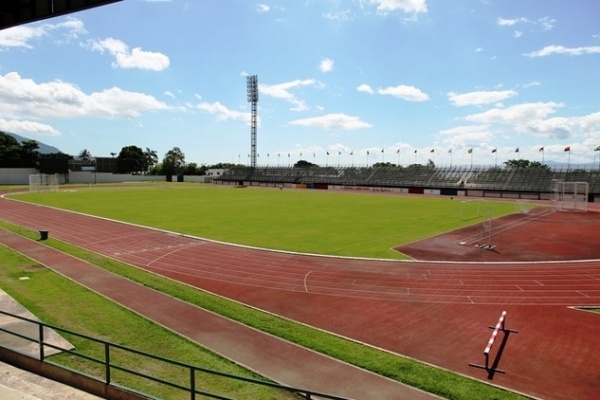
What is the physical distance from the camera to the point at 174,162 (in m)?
163

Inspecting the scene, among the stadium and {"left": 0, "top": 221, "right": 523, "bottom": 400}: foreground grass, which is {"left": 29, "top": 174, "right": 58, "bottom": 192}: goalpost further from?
{"left": 0, "top": 221, "right": 523, "bottom": 400}: foreground grass

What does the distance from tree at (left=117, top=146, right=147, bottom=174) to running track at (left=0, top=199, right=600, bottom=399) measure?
124m

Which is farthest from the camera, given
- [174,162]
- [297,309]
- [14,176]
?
[174,162]

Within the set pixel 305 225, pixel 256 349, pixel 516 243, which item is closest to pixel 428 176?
pixel 305 225

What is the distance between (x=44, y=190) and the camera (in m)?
72.2

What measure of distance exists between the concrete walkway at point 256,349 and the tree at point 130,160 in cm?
13456

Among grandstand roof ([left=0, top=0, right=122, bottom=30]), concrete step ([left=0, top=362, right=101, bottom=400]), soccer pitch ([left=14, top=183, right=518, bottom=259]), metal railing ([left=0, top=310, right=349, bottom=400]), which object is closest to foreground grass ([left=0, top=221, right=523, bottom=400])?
metal railing ([left=0, top=310, right=349, bottom=400])

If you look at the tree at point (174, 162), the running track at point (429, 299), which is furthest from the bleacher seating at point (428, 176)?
the running track at point (429, 299)

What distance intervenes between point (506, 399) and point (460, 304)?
649 centimetres

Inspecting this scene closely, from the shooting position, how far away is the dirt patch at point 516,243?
23.7 metres

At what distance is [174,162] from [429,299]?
158610 millimetres

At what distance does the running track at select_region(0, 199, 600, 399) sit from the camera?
10656 millimetres

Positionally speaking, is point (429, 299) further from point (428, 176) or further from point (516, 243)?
point (428, 176)

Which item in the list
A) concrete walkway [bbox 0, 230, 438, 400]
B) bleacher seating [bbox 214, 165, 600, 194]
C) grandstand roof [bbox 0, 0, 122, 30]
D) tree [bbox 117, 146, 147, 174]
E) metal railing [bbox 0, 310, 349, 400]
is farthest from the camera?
tree [bbox 117, 146, 147, 174]
